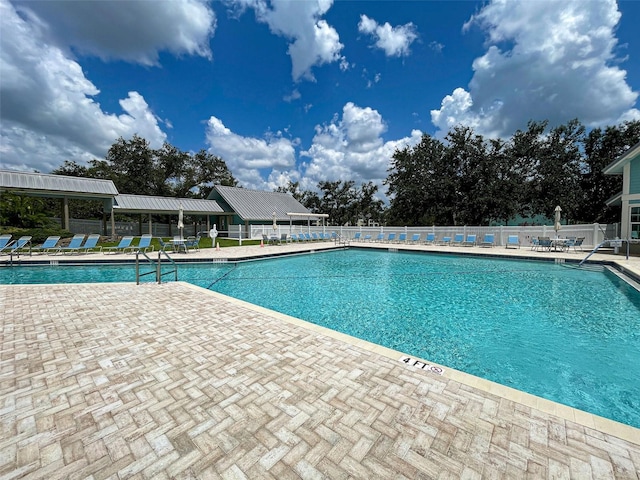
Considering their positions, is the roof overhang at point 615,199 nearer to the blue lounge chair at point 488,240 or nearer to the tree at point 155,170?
the blue lounge chair at point 488,240

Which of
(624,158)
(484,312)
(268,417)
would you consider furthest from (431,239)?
(268,417)

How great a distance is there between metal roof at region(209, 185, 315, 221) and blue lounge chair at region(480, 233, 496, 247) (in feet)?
42.5

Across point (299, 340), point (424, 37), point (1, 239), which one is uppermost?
point (424, 37)

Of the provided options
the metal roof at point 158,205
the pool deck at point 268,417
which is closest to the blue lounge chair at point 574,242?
the pool deck at point 268,417

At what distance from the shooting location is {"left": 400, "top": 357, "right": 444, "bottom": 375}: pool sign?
2.88m

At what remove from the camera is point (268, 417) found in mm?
2160

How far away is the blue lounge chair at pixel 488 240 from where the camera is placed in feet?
54.7

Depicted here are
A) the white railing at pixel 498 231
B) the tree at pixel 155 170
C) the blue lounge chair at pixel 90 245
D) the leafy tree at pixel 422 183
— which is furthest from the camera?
the tree at pixel 155 170

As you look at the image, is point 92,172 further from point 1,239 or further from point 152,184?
point 1,239

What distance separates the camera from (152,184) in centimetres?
3180

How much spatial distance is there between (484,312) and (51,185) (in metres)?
22.3

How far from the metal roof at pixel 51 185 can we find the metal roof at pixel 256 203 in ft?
28.8

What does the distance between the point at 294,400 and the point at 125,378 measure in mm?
1734

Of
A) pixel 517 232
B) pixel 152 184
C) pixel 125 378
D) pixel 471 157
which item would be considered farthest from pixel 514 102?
pixel 152 184
